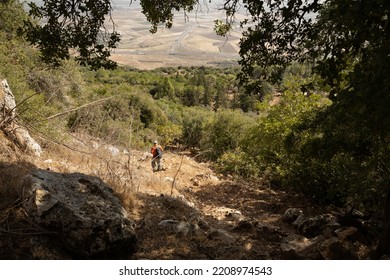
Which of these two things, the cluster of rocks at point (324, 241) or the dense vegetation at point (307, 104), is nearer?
the dense vegetation at point (307, 104)

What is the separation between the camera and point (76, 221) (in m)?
3.80

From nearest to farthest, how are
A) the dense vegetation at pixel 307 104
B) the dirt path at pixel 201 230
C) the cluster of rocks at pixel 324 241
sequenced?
the dense vegetation at pixel 307 104 → the cluster of rocks at pixel 324 241 → the dirt path at pixel 201 230

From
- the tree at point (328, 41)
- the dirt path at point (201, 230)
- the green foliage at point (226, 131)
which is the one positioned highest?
the tree at point (328, 41)

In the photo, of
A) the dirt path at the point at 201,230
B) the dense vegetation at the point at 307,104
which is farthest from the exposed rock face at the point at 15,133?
the dirt path at the point at 201,230

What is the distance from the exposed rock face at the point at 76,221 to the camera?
379 cm

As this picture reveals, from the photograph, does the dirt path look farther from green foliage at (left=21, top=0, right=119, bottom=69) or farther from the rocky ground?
green foliage at (left=21, top=0, right=119, bottom=69)

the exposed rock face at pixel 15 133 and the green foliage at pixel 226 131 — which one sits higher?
the exposed rock face at pixel 15 133

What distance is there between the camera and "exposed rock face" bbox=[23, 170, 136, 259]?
12.4ft

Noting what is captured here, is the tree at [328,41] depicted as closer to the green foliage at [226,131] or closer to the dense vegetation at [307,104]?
the dense vegetation at [307,104]

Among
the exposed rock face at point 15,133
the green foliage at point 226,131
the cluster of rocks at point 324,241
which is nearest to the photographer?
the cluster of rocks at point 324,241

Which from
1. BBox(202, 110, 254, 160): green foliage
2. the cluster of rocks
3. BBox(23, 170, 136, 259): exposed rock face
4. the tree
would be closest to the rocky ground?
the cluster of rocks

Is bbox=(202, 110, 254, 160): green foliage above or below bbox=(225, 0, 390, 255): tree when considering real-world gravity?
below

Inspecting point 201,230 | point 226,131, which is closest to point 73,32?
point 201,230
